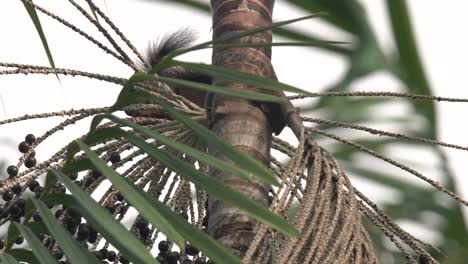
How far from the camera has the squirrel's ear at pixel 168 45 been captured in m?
2.86

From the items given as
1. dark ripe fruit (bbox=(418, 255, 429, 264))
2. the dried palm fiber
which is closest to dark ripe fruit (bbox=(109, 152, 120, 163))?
the dried palm fiber

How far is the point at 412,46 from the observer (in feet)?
8.11

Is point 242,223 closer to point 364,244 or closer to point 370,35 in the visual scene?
point 364,244

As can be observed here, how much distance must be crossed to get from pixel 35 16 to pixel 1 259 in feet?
1.70

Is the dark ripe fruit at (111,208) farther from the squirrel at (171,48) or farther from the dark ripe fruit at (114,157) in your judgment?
the squirrel at (171,48)

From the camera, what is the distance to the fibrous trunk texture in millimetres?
1542

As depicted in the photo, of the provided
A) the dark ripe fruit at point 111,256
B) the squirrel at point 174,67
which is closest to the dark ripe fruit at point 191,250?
the dark ripe fruit at point 111,256

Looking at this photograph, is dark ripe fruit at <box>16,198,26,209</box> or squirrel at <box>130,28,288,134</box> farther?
squirrel at <box>130,28,288,134</box>

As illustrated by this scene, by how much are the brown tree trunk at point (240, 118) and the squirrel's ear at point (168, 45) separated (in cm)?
95

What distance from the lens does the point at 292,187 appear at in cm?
148

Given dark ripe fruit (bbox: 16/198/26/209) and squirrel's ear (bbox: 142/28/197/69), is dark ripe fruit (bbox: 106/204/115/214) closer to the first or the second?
dark ripe fruit (bbox: 16/198/26/209)

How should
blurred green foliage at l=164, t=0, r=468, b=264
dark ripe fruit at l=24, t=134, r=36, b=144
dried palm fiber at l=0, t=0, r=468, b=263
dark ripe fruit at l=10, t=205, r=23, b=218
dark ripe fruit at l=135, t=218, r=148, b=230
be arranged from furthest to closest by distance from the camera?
blurred green foliage at l=164, t=0, r=468, b=264, dark ripe fruit at l=24, t=134, r=36, b=144, dark ripe fruit at l=135, t=218, r=148, b=230, dark ripe fruit at l=10, t=205, r=23, b=218, dried palm fiber at l=0, t=0, r=468, b=263

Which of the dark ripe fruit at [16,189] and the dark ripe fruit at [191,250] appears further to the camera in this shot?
the dark ripe fruit at [191,250]

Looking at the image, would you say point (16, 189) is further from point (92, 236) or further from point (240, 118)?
point (240, 118)
